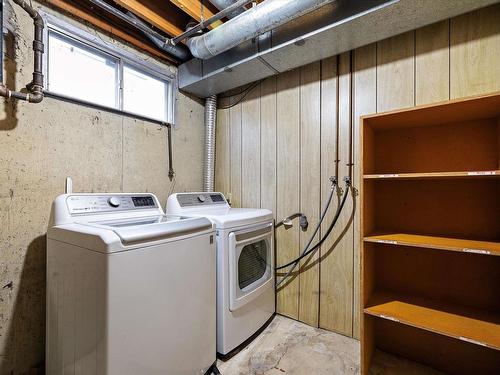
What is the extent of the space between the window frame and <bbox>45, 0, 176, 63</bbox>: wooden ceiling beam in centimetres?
8

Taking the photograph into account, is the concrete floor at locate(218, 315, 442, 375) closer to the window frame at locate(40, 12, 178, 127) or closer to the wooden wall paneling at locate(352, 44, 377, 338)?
the wooden wall paneling at locate(352, 44, 377, 338)

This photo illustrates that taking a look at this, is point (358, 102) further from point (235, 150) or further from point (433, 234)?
point (235, 150)

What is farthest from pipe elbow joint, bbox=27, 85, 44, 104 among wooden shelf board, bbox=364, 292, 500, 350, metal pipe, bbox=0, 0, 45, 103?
wooden shelf board, bbox=364, 292, 500, 350

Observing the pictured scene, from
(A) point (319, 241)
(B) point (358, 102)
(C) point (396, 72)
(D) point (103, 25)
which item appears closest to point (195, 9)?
(D) point (103, 25)

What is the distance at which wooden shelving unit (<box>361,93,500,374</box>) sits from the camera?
1.35 metres

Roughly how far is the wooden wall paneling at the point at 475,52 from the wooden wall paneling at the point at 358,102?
0.44 metres

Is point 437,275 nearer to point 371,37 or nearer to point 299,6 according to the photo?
point 371,37

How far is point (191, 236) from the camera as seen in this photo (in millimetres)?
1312

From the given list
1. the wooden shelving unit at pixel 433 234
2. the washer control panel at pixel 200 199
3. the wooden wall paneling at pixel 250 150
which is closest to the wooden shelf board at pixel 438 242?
the wooden shelving unit at pixel 433 234

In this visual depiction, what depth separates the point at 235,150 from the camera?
249cm

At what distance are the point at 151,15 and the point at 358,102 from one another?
5.21 ft

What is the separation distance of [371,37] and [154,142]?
1.79 metres

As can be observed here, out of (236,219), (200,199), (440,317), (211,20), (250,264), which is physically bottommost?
(440,317)

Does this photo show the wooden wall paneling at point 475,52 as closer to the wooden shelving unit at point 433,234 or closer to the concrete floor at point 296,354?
the wooden shelving unit at point 433,234
